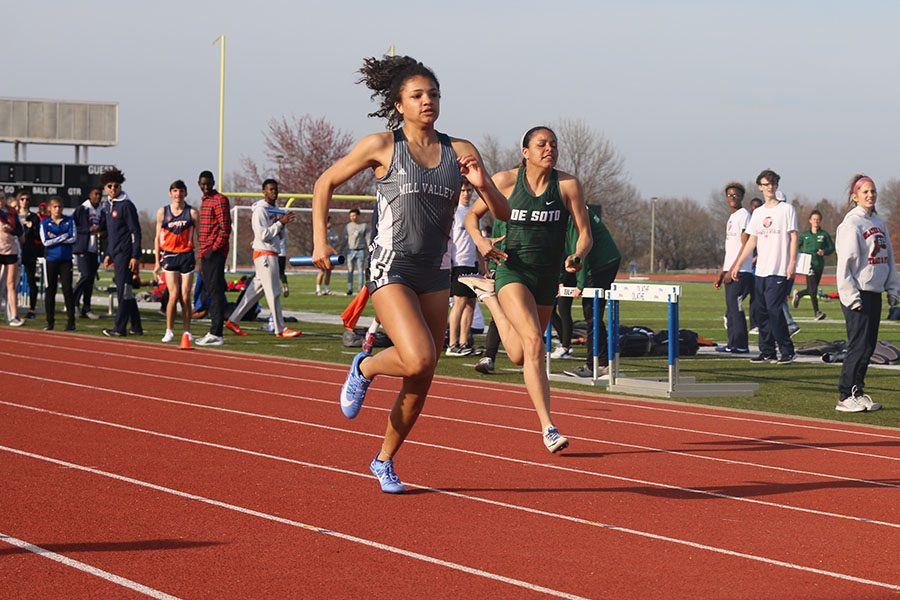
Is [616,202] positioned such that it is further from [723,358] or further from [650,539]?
[650,539]

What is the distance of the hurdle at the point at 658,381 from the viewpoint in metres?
11.6

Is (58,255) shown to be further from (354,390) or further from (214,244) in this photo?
(354,390)

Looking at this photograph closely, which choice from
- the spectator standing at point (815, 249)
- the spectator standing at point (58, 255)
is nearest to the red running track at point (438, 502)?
the spectator standing at point (58, 255)

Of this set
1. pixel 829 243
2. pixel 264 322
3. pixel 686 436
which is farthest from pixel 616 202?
pixel 686 436

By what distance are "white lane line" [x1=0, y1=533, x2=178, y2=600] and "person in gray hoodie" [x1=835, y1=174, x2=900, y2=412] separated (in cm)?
709

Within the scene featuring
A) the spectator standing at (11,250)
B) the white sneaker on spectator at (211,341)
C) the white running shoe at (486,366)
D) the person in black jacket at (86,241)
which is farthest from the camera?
the spectator standing at (11,250)

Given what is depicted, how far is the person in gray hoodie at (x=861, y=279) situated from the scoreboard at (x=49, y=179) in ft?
84.7

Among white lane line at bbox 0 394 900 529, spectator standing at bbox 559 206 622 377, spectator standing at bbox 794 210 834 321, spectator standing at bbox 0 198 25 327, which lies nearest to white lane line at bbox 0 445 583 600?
white lane line at bbox 0 394 900 529

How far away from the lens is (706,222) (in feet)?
311

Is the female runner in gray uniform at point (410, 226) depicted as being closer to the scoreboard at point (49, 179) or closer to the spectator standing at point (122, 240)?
the spectator standing at point (122, 240)

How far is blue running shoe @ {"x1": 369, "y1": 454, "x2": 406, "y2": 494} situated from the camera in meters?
6.76

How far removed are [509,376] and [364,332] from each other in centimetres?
423

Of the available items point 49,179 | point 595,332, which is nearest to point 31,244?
point 595,332

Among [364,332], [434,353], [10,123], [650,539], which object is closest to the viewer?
[650,539]
